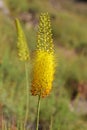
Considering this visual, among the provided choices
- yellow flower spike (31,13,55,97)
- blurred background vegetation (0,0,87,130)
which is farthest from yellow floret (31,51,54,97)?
blurred background vegetation (0,0,87,130)

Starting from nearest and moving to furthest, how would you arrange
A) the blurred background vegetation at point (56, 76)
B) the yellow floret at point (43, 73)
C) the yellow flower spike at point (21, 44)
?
1. the yellow floret at point (43, 73)
2. the yellow flower spike at point (21, 44)
3. the blurred background vegetation at point (56, 76)

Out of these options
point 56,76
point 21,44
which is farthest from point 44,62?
point 56,76

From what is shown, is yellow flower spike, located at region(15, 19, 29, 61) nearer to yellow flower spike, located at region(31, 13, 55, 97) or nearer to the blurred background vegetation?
the blurred background vegetation

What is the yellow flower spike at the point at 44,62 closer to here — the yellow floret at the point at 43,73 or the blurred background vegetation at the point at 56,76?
the yellow floret at the point at 43,73

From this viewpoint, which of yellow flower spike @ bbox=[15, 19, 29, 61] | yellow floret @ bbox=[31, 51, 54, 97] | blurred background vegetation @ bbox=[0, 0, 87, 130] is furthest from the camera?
blurred background vegetation @ bbox=[0, 0, 87, 130]

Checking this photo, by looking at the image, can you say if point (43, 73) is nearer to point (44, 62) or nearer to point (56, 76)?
point (44, 62)

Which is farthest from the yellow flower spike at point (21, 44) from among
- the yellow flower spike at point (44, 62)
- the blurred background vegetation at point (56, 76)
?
the yellow flower spike at point (44, 62)

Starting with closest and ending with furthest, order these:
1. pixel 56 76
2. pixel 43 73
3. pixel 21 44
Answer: pixel 43 73, pixel 21 44, pixel 56 76
